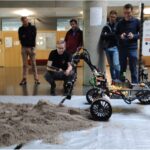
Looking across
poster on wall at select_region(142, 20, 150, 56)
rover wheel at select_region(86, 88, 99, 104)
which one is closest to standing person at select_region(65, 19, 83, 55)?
poster on wall at select_region(142, 20, 150, 56)

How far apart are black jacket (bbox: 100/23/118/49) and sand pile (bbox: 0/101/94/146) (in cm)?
263

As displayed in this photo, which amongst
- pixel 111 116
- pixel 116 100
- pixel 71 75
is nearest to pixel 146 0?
pixel 71 75

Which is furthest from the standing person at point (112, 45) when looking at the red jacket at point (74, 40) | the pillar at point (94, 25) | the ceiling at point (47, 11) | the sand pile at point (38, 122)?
the ceiling at point (47, 11)

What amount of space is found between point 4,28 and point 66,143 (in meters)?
13.3

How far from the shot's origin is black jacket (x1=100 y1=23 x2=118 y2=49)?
7418 mm

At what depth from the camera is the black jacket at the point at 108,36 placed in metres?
7.42

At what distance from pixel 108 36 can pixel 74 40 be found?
2.51 feet

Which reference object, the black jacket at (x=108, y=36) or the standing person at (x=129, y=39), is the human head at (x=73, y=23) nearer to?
the black jacket at (x=108, y=36)

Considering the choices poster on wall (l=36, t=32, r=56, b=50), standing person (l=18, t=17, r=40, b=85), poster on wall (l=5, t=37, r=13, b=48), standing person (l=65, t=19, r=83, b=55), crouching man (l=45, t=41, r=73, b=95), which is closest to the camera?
crouching man (l=45, t=41, r=73, b=95)

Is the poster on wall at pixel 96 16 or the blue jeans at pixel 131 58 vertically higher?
the poster on wall at pixel 96 16

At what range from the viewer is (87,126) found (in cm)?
445

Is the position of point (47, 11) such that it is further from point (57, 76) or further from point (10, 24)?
point (57, 76)

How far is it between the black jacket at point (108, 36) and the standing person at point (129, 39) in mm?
624

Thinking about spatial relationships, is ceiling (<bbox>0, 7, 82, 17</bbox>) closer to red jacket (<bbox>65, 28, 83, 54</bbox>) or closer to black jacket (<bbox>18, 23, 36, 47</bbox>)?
black jacket (<bbox>18, 23, 36, 47</bbox>)
